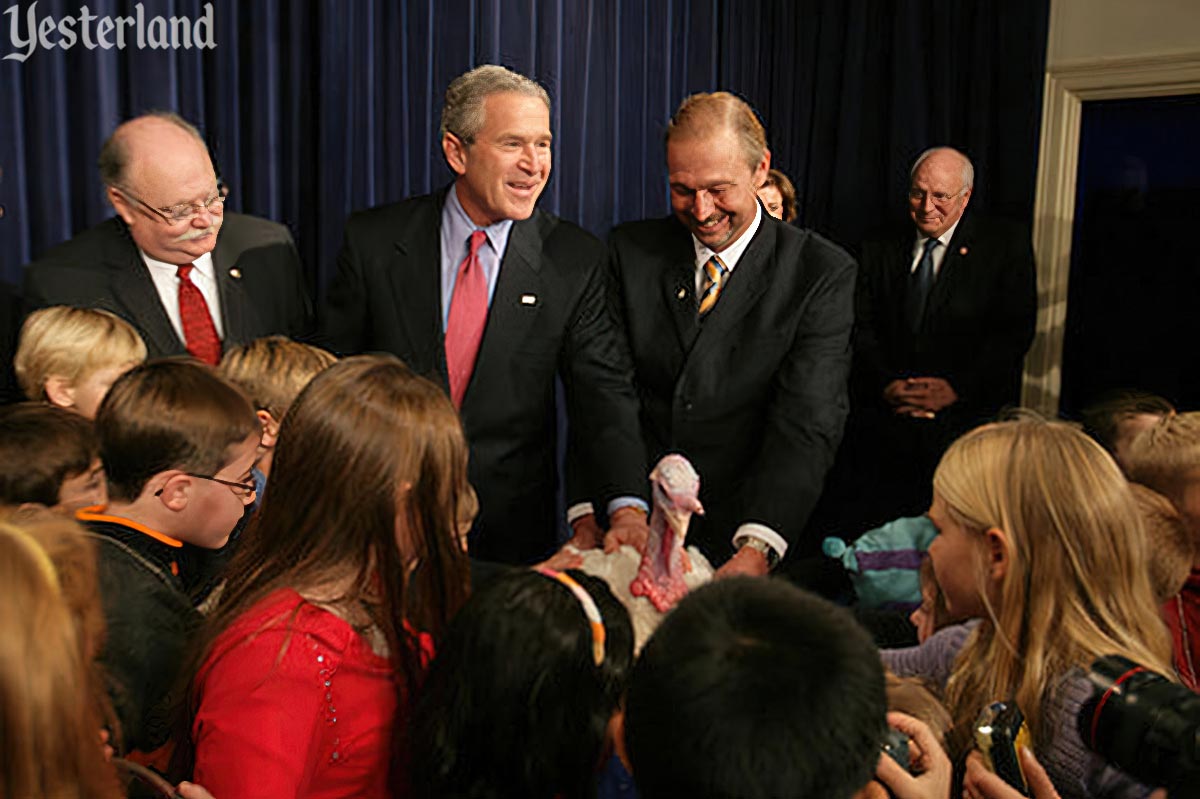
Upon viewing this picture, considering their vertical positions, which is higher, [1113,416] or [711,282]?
[711,282]

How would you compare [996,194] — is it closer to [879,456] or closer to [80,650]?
[879,456]

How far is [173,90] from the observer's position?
265cm

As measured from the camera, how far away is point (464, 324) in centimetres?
251

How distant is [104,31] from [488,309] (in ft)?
3.57

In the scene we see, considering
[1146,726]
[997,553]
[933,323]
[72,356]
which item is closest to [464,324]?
[72,356]

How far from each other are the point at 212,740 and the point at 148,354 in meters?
1.28

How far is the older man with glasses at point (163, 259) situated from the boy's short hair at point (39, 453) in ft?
1.90

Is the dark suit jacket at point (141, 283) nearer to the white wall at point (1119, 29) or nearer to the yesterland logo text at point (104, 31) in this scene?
the yesterland logo text at point (104, 31)

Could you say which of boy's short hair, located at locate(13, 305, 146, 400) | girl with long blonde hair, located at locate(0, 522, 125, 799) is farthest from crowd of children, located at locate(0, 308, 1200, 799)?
boy's short hair, located at locate(13, 305, 146, 400)

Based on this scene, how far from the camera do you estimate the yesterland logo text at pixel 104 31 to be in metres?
2.42

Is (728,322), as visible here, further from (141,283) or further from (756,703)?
(756,703)

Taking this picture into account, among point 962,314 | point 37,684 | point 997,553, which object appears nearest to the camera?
point 37,684

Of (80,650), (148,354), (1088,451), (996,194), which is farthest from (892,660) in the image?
(996,194)

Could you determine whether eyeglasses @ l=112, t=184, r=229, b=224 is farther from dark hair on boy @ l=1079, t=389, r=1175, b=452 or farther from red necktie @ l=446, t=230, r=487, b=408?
dark hair on boy @ l=1079, t=389, r=1175, b=452
